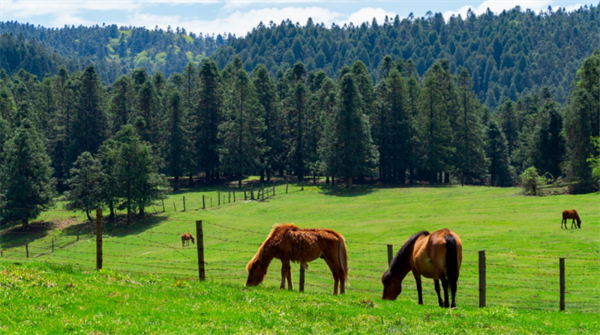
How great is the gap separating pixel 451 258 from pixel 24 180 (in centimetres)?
6313

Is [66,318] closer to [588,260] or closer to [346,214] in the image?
[588,260]

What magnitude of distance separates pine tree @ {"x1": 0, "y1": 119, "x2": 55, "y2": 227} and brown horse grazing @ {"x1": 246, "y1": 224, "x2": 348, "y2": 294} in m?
55.6

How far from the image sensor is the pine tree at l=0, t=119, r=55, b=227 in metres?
65.9

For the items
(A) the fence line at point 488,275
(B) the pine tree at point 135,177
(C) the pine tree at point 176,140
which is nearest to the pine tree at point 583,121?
(A) the fence line at point 488,275

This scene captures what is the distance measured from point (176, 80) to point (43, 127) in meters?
33.7

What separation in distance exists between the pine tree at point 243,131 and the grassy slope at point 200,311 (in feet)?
255

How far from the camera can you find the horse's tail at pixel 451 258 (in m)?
15.7

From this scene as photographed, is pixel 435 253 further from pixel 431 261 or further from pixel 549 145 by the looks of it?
pixel 549 145

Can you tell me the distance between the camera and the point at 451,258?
51.7ft

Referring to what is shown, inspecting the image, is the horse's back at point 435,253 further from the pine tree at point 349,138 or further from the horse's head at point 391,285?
the pine tree at point 349,138

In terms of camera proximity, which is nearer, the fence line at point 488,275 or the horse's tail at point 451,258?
the horse's tail at point 451,258

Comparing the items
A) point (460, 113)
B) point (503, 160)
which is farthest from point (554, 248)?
point (503, 160)

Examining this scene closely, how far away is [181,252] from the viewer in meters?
44.3

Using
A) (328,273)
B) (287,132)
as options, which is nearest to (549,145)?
(287,132)
